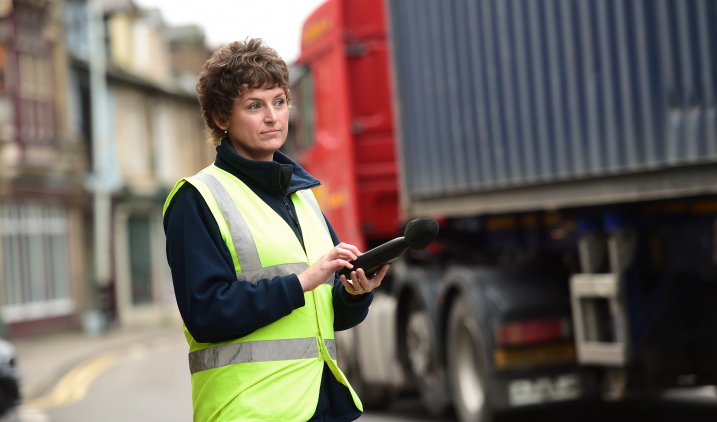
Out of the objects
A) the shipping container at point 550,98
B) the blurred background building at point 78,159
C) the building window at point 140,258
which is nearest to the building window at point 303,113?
the shipping container at point 550,98

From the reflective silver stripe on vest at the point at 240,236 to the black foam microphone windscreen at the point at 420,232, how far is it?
1.33 ft

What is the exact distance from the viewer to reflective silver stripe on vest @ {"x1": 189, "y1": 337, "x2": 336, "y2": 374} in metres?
2.79

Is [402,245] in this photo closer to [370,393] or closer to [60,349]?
[370,393]

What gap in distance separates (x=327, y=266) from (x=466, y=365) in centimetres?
572

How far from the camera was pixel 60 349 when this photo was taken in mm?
23203

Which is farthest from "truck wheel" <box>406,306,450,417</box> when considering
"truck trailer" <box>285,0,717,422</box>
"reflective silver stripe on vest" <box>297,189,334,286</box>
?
"reflective silver stripe on vest" <box>297,189,334,286</box>

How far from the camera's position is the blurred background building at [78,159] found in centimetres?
2591

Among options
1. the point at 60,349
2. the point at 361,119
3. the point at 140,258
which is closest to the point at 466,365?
the point at 361,119

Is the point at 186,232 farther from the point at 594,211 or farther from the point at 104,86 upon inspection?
the point at 104,86

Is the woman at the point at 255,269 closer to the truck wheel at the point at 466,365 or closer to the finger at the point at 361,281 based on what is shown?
the finger at the point at 361,281

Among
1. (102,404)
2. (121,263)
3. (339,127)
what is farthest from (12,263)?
(339,127)

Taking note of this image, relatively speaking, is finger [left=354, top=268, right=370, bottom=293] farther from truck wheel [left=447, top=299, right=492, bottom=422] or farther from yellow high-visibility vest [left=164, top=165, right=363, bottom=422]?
truck wheel [left=447, top=299, right=492, bottom=422]

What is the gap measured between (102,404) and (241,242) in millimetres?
10353

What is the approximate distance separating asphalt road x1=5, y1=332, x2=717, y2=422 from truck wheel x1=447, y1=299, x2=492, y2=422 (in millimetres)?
253
